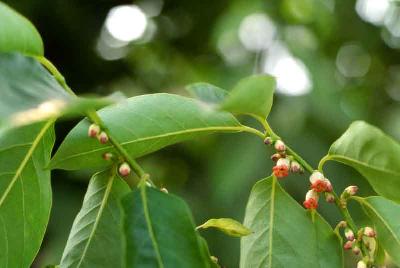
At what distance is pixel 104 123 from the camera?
3.18 ft

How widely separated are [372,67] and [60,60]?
1409 millimetres

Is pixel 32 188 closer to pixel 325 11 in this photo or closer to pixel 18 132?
pixel 18 132

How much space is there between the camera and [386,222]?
1060mm

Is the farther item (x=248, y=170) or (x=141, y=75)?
(x=141, y=75)

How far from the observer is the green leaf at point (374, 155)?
2.90ft

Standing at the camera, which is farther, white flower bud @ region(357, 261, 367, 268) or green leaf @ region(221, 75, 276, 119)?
white flower bud @ region(357, 261, 367, 268)

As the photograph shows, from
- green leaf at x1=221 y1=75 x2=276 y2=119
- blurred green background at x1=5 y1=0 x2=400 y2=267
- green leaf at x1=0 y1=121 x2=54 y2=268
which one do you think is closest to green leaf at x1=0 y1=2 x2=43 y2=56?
green leaf at x1=0 y1=121 x2=54 y2=268

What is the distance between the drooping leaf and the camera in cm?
68

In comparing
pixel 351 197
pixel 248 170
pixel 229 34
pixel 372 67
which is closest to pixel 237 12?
pixel 229 34

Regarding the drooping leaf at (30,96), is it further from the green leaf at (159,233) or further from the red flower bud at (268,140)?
the red flower bud at (268,140)

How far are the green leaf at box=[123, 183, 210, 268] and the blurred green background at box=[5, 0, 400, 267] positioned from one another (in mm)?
1589

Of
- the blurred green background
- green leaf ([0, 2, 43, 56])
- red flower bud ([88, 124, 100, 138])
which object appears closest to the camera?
green leaf ([0, 2, 43, 56])

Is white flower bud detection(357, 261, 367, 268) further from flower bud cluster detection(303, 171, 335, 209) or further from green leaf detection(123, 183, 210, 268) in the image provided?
green leaf detection(123, 183, 210, 268)

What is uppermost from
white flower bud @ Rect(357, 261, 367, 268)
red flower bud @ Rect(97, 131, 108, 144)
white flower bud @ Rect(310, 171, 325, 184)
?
red flower bud @ Rect(97, 131, 108, 144)
